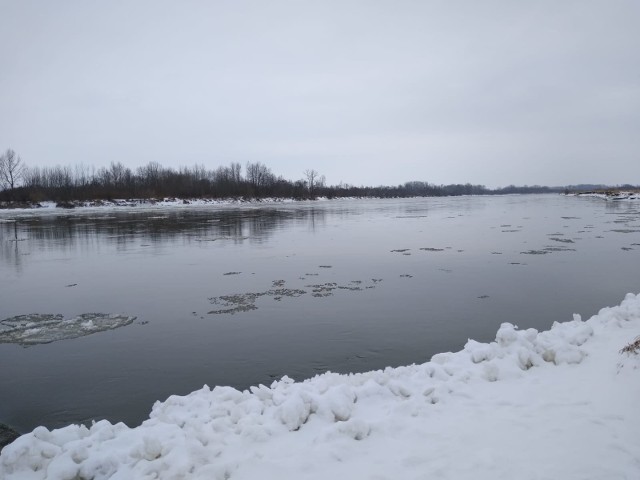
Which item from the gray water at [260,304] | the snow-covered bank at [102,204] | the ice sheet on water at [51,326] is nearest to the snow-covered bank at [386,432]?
the gray water at [260,304]

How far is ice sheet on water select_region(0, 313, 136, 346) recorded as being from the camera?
7941mm

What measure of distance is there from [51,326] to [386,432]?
735 centimetres

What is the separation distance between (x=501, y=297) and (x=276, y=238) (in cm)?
1394

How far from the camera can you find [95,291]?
1144 cm

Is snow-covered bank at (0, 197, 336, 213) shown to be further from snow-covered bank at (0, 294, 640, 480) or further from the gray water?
snow-covered bank at (0, 294, 640, 480)

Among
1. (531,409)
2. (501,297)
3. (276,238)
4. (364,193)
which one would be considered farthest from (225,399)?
(364,193)

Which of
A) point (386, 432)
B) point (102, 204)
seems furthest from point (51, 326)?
point (102, 204)

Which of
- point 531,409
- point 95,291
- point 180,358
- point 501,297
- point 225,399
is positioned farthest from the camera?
point 95,291

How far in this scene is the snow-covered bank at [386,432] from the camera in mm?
3684

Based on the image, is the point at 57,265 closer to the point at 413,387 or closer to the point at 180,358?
the point at 180,358

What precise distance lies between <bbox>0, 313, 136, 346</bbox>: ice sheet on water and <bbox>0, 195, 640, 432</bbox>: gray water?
277 millimetres

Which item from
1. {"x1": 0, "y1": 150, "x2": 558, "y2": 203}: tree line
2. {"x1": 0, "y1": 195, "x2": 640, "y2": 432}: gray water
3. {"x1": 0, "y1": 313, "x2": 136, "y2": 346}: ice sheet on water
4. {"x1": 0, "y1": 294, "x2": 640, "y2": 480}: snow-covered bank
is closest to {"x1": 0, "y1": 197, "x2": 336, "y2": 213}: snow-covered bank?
{"x1": 0, "y1": 150, "x2": 558, "y2": 203}: tree line

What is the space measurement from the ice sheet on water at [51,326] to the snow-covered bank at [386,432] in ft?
14.3

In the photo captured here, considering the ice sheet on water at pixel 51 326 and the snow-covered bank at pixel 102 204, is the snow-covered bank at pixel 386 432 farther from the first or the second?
the snow-covered bank at pixel 102 204
